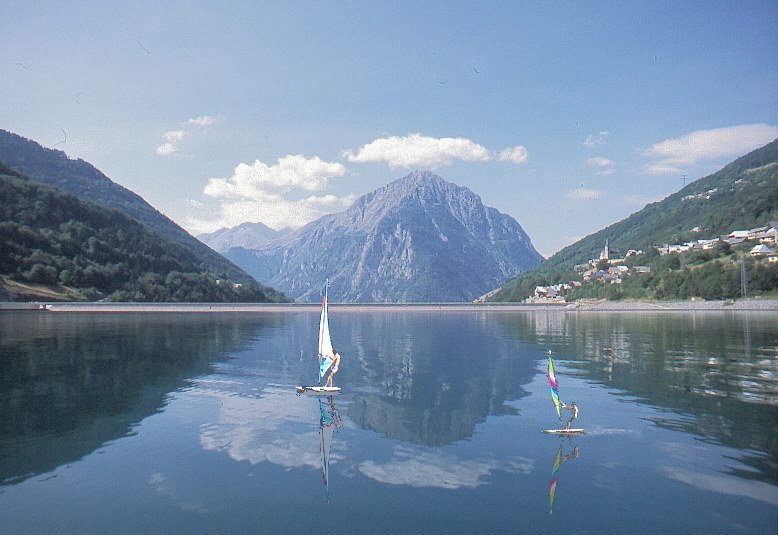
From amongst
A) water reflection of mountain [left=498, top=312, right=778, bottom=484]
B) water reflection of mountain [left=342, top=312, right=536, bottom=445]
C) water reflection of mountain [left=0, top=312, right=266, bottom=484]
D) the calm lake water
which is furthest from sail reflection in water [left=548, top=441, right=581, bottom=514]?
water reflection of mountain [left=0, top=312, right=266, bottom=484]

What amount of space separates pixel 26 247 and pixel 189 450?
195566mm

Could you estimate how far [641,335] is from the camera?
88312 millimetres

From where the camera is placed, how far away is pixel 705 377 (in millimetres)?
45219

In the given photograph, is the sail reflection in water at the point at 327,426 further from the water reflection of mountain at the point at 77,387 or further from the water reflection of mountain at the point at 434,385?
the water reflection of mountain at the point at 77,387

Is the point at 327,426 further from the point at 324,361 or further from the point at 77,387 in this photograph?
the point at 77,387

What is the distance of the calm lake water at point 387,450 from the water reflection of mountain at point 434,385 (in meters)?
0.26

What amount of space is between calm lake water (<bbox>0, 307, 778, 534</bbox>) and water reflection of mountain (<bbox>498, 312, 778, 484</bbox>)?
23cm

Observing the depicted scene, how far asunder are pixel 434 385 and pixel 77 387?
25.9m

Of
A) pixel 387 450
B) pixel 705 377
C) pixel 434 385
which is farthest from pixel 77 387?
pixel 705 377

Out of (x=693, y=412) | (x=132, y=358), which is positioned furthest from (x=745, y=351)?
(x=132, y=358)

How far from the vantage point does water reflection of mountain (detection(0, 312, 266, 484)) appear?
25969 millimetres

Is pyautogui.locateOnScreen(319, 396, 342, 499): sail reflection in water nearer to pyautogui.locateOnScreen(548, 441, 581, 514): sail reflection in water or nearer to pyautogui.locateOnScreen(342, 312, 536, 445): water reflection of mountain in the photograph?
pyautogui.locateOnScreen(342, 312, 536, 445): water reflection of mountain

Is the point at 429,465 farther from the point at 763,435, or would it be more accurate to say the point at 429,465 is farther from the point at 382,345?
the point at 382,345

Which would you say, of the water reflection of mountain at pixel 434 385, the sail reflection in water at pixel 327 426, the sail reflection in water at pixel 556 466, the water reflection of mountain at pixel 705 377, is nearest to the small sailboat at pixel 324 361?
the sail reflection in water at pixel 327 426
